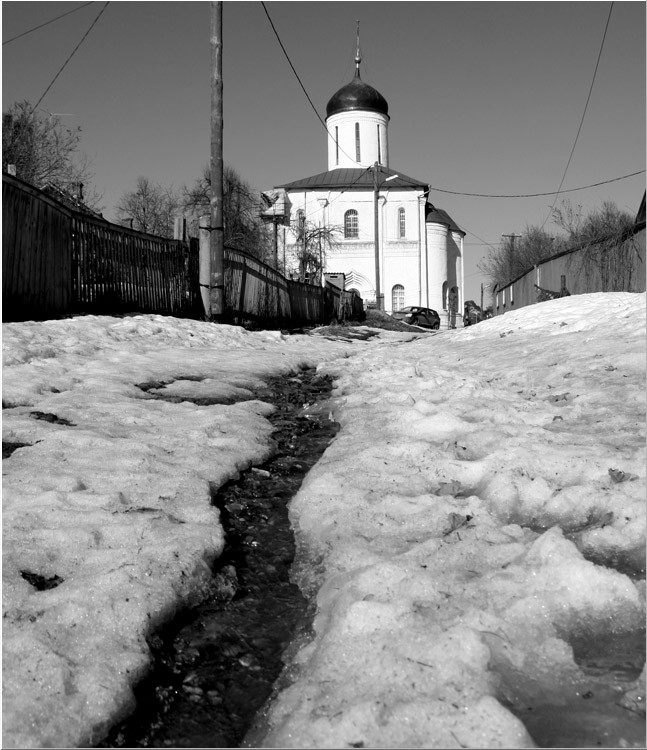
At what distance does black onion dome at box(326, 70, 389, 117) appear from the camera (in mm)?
49531

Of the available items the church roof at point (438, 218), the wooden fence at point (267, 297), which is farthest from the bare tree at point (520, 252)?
the wooden fence at point (267, 297)

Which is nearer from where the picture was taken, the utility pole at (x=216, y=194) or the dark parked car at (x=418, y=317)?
the utility pole at (x=216, y=194)

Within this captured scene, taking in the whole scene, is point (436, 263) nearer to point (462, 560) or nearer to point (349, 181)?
point (349, 181)

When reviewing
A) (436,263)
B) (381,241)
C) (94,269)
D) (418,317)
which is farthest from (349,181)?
(94,269)

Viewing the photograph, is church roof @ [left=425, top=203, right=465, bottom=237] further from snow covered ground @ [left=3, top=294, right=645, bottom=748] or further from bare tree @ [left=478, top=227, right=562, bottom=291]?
snow covered ground @ [left=3, top=294, right=645, bottom=748]

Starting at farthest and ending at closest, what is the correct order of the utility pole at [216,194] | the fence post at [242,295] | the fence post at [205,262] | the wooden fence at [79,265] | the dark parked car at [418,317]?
1. the dark parked car at [418,317]
2. the fence post at [242,295]
3. the fence post at [205,262]
4. the utility pole at [216,194]
5. the wooden fence at [79,265]

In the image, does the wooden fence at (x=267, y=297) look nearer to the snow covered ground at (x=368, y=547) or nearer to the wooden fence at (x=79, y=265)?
the wooden fence at (x=79, y=265)

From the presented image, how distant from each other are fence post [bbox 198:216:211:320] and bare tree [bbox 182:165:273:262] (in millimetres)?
28677

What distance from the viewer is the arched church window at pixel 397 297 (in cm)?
5112

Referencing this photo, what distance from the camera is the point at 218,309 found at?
1249 centimetres

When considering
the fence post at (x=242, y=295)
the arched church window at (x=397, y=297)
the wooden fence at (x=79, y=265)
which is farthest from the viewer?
the arched church window at (x=397, y=297)

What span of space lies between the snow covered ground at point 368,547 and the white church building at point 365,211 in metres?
44.9

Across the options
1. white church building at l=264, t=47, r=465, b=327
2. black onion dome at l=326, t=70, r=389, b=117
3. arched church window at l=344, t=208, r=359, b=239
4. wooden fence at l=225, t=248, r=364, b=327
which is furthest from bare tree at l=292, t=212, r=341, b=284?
wooden fence at l=225, t=248, r=364, b=327

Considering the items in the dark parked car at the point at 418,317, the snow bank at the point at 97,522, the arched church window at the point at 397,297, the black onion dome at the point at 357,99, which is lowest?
the snow bank at the point at 97,522
